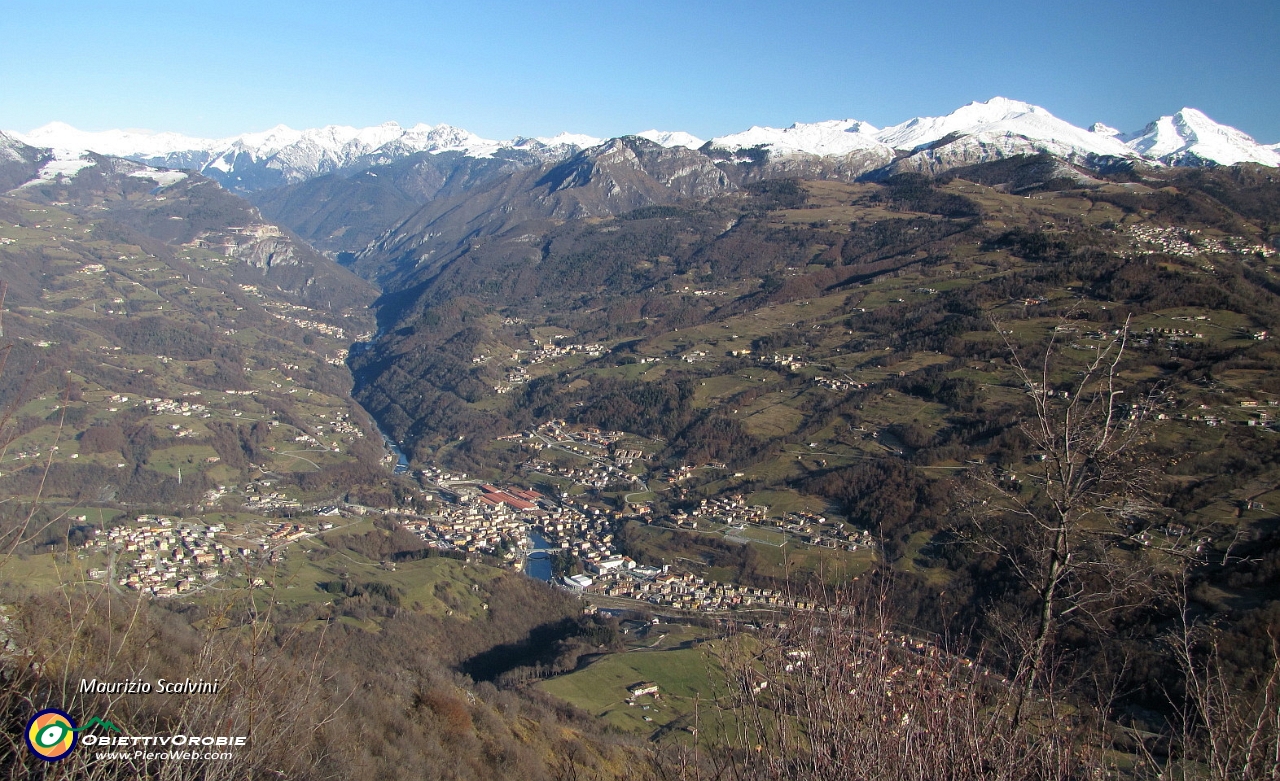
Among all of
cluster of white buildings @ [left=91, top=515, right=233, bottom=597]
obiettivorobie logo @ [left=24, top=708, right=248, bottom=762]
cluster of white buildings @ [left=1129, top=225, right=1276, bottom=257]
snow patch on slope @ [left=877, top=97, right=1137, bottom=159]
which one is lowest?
cluster of white buildings @ [left=91, top=515, right=233, bottom=597]

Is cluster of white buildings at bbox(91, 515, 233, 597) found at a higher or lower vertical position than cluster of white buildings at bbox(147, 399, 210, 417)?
higher

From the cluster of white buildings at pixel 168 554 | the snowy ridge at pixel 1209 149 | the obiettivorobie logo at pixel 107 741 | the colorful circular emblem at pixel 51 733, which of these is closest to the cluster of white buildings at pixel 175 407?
the cluster of white buildings at pixel 168 554

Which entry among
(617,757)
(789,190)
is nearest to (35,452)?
(617,757)

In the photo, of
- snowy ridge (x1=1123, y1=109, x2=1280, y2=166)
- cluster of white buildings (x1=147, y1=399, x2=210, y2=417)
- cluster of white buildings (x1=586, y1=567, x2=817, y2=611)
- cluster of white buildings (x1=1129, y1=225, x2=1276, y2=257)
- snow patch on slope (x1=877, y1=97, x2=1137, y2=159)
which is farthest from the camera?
snowy ridge (x1=1123, y1=109, x2=1280, y2=166)

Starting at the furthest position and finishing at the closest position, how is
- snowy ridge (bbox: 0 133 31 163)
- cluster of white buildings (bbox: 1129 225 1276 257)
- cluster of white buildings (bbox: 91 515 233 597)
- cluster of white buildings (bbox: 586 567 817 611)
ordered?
snowy ridge (bbox: 0 133 31 163), cluster of white buildings (bbox: 1129 225 1276 257), cluster of white buildings (bbox: 586 567 817 611), cluster of white buildings (bbox: 91 515 233 597)

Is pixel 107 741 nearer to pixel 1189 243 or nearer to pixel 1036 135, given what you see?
pixel 1189 243

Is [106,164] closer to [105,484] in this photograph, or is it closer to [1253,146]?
[105,484]

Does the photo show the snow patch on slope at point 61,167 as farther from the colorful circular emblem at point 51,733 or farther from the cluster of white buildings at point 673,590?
the colorful circular emblem at point 51,733

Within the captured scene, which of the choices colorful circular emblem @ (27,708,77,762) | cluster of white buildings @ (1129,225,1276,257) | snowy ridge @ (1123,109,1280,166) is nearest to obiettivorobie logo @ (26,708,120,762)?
colorful circular emblem @ (27,708,77,762)

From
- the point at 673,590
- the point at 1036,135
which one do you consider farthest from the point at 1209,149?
the point at 673,590

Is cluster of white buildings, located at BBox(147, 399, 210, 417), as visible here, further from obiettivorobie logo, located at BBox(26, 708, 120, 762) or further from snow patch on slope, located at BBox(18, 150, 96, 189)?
snow patch on slope, located at BBox(18, 150, 96, 189)
